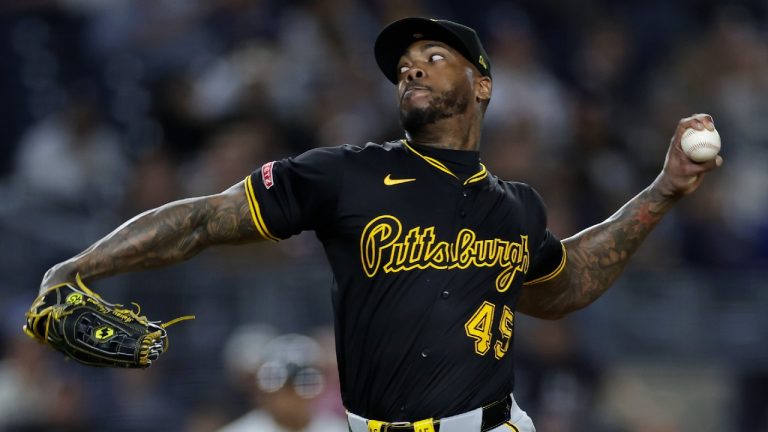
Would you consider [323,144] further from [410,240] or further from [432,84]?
[410,240]

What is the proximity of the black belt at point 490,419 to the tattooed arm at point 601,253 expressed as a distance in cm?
59

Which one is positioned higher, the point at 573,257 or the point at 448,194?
the point at 448,194

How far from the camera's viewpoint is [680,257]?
901 cm

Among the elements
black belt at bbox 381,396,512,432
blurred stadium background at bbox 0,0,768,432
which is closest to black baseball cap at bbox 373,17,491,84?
black belt at bbox 381,396,512,432

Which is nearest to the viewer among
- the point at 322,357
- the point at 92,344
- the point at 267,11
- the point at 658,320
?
the point at 92,344

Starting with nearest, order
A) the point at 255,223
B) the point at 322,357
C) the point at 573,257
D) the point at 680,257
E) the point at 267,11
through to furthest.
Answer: the point at 255,223, the point at 573,257, the point at 322,357, the point at 680,257, the point at 267,11

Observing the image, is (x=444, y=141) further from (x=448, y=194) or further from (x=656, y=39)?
(x=656, y=39)

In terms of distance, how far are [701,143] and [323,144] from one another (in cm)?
474

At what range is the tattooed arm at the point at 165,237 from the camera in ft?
13.1

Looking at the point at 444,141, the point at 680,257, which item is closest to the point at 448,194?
the point at 444,141

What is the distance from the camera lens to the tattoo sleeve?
4.89 m

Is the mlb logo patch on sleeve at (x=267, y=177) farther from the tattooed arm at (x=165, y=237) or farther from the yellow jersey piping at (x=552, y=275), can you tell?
the yellow jersey piping at (x=552, y=275)

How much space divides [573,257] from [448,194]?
2.47 ft

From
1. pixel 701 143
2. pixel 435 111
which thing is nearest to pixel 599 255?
pixel 701 143
